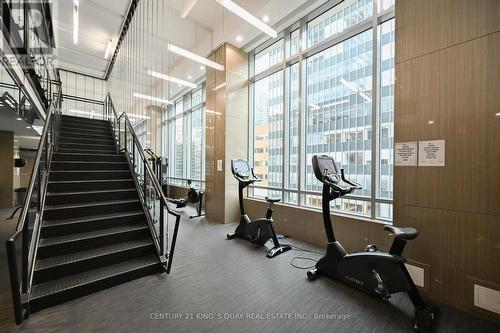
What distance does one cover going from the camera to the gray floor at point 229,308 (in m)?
1.87

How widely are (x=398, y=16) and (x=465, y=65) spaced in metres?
0.97

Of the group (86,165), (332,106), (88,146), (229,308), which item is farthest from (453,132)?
(88,146)

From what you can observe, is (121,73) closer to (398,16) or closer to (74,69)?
(74,69)

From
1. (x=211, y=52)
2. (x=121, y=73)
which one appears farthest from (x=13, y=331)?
(x=121, y=73)

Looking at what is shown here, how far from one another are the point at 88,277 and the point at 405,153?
3.97m

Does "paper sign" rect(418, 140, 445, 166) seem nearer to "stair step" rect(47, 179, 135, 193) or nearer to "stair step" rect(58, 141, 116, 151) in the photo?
"stair step" rect(47, 179, 135, 193)

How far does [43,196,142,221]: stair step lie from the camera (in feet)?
9.87

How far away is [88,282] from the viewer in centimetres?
233

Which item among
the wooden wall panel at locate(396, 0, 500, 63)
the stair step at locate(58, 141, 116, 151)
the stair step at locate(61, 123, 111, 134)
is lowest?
the stair step at locate(58, 141, 116, 151)

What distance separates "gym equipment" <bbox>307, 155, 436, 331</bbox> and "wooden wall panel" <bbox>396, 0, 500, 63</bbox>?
160 centimetres

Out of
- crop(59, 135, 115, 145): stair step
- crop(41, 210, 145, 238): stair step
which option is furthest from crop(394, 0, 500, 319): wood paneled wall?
crop(59, 135, 115, 145): stair step

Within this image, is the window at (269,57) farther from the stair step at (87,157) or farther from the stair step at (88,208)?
the stair step at (88,208)

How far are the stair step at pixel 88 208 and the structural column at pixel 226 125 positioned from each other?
208 centimetres

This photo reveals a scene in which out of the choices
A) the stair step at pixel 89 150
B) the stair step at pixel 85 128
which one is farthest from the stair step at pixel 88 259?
the stair step at pixel 85 128
